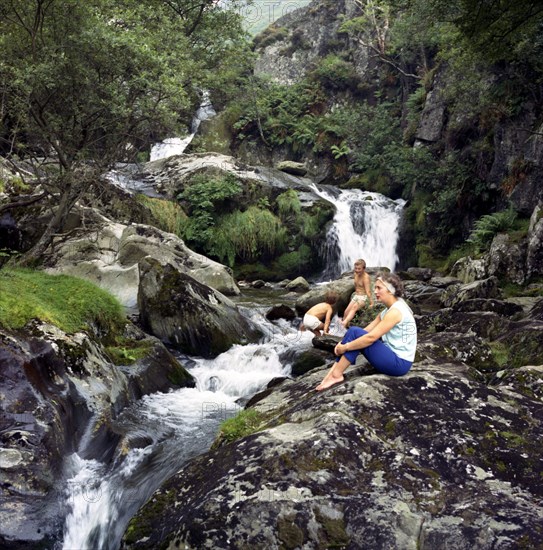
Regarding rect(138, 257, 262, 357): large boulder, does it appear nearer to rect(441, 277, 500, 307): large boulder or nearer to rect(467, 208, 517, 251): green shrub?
rect(441, 277, 500, 307): large boulder

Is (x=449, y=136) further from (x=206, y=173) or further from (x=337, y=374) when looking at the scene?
(x=337, y=374)

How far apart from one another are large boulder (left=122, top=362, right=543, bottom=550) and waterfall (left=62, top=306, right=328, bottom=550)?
1241mm

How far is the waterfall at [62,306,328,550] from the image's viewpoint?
5457 millimetres

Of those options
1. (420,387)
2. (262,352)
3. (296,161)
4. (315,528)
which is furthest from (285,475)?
(296,161)

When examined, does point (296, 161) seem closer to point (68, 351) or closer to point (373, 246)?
point (373, 246)

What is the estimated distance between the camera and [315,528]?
3967 millimetres

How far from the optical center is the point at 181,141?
32.0 m

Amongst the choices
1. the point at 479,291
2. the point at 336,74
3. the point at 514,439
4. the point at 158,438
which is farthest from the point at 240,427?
the point at 336,74

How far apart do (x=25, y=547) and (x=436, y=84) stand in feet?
81.4

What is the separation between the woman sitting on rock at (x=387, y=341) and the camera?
575cm

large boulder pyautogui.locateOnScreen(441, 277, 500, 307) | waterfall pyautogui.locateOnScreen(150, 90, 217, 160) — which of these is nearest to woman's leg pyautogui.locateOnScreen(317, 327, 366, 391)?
large boulder pyautogui.locateOnScreen(441, 277, 500, 307)

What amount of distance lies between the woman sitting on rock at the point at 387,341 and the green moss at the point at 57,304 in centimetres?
431

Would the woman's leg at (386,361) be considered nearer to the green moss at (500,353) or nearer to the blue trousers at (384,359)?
the blue trousers at (384,359)

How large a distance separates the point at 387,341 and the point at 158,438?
11.7 feet
